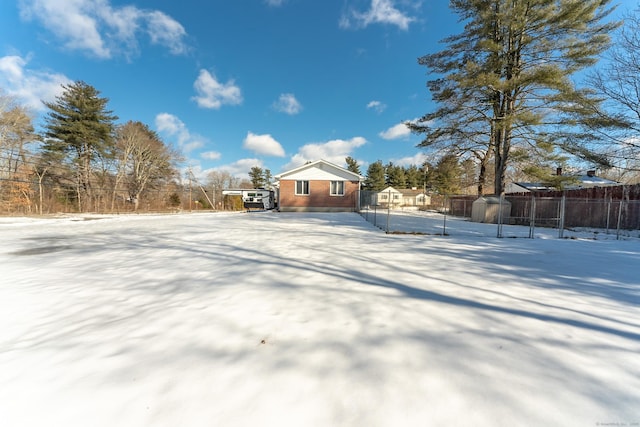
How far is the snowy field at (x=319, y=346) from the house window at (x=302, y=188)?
57.3 feet

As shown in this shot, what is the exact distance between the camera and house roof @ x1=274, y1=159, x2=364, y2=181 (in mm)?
21516

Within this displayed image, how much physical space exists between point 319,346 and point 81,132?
98.0 ft

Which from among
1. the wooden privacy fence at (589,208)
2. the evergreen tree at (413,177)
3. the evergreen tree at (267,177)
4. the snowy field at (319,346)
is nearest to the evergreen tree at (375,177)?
the evergreen tree at (413,177)

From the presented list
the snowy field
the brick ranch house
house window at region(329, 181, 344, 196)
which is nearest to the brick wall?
the brick ranch house

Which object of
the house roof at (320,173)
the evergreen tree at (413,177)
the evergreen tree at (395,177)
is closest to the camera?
the house roof at (320,173)

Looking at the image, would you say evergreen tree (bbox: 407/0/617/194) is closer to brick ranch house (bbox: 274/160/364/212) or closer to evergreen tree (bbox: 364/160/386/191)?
brick ranch house (bbox: 274/160/364/212)

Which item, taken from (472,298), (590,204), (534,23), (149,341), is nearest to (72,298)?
(149,341)

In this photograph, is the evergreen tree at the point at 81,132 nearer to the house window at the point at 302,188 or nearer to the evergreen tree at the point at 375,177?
the house window at the point at 302,188

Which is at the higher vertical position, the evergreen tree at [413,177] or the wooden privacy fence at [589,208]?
the evergreen tree at [413,177]

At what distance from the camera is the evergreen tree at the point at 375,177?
49.1 meters

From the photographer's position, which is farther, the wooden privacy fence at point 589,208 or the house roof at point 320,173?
the house roof at point 320,173

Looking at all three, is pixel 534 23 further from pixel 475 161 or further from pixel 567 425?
pixel 567 425

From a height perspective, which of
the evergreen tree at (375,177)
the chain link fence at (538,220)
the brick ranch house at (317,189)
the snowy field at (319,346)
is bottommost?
the snowy field at (319,346)

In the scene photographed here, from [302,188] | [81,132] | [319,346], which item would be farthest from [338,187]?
[81,132]
